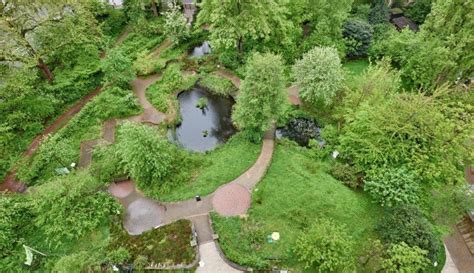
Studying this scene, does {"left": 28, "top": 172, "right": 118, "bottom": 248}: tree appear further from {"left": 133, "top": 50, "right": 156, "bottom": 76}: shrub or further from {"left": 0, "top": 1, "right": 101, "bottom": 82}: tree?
{"left": 133, "top": 50, "right": 156, "bottom": 76}: shrub

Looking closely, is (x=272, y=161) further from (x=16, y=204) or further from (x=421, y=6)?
(x=421, y=6)

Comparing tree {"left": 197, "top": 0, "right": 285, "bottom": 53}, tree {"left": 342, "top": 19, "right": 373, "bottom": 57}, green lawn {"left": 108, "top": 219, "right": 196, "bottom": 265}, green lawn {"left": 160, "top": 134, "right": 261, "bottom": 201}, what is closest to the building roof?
tree {"left": 342, "top": 19, "right": 373, "bottom": 57}

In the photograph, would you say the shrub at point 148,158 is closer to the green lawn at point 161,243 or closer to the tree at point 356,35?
the green lawn at point 161,243

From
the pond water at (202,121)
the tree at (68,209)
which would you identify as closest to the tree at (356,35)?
the pond water at (202,121)

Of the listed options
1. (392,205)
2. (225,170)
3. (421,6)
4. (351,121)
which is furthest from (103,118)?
(421,6)

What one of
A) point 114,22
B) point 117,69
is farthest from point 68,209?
point 114,22

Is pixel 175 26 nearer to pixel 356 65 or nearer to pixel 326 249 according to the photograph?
pixel 356 65
